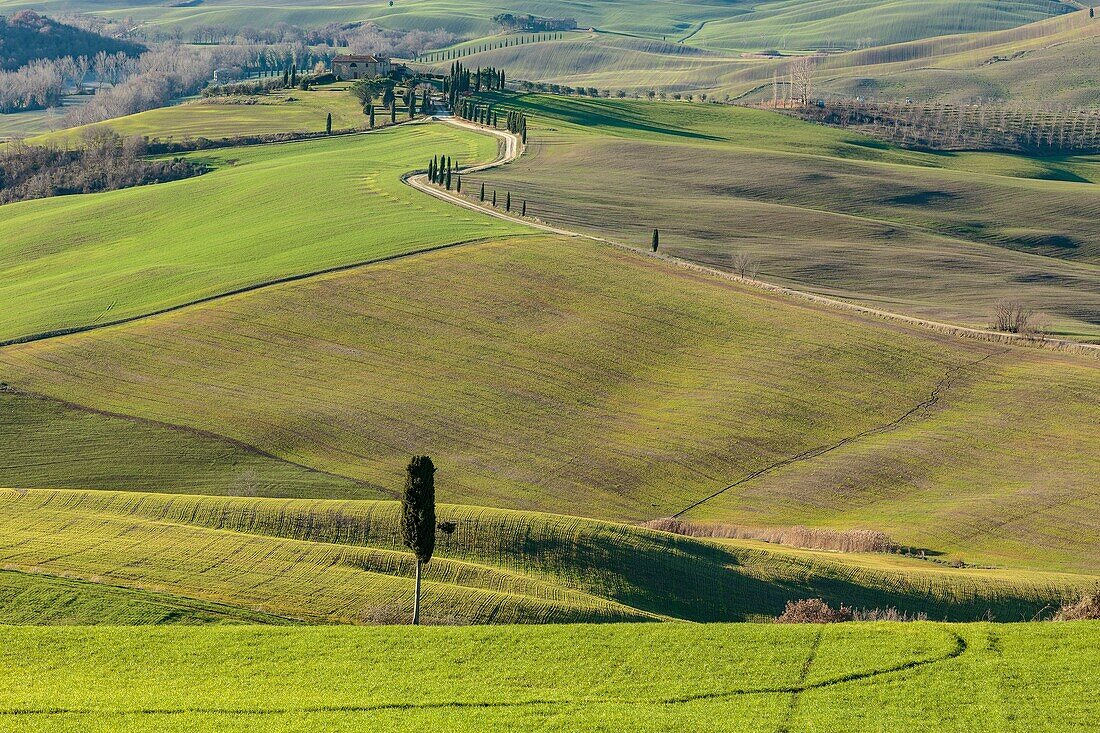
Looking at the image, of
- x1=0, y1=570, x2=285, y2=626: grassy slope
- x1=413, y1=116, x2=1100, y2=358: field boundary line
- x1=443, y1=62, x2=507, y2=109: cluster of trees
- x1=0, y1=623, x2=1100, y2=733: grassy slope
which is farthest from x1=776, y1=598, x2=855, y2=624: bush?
x1=443, y1=62, x2=507, y2=109: cluster of trees

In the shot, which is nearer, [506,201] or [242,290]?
[242,290]

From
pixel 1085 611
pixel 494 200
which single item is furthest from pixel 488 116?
pixel 1085 611

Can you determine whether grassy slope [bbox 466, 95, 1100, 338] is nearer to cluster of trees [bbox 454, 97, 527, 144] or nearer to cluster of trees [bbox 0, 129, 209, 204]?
cluster of trees [bbox 454, 97, 527, 144]

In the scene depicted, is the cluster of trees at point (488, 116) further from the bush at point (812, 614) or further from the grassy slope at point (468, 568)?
the bush at point (812, 614)

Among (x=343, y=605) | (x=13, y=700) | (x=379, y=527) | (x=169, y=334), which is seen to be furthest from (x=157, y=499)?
(x=169, y=334)

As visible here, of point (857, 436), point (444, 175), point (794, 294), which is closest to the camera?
point (857, 436)

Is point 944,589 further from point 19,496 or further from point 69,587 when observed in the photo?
point 19,496

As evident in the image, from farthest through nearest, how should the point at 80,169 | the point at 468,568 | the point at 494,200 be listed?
the point at 80,169
the point at 494,200
the point at 468,568

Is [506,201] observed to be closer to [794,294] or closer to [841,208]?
[794,294]
